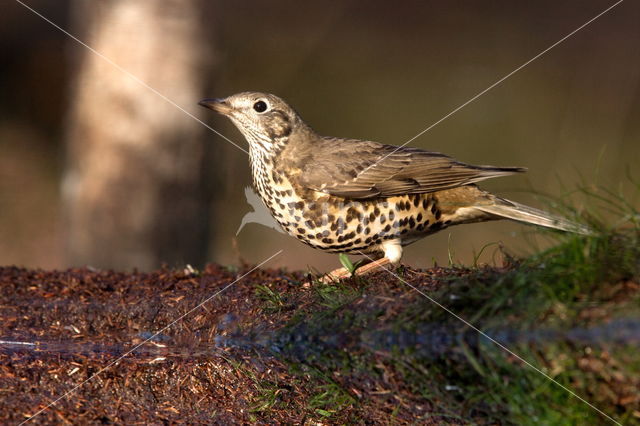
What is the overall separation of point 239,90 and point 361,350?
557 centimetres

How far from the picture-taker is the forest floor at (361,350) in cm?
154

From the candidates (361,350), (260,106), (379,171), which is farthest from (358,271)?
(361,350)

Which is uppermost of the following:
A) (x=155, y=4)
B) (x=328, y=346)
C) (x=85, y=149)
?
(x=155, y=4)

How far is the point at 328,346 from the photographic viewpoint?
1742 mm

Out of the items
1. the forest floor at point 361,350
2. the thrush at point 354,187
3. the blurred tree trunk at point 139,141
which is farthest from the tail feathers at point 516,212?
the blurred tree trunk at point 139,141

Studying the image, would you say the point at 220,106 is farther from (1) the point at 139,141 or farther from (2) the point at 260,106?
(1) the point at 139,141

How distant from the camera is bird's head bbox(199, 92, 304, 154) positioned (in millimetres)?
3104

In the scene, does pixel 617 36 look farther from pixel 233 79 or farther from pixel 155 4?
pixel 155 4

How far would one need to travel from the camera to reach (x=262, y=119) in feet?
10.3

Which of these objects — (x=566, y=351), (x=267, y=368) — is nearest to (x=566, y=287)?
(x=566, y=351)

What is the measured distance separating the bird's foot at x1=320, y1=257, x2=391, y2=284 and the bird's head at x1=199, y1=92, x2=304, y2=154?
0.59 meters

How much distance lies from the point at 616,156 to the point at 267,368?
4.86 meters

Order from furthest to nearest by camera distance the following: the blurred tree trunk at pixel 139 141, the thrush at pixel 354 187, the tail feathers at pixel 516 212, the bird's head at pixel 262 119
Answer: the blurred tree trunk at pixel 139 141
the bird's head at pixel 262 119
the tail feathers at pixel 516 212
the thrush at pixel 354 187

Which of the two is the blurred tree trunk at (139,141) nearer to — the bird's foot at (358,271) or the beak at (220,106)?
the beak at (220,106)
